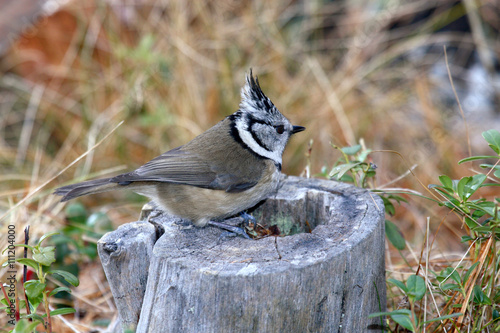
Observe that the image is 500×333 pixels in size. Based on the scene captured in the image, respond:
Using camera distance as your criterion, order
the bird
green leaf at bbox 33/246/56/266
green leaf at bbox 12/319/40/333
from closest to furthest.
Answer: green leaf at bbox 12/319/40/333, green leaf at bbox 33/246/56/266, the bird

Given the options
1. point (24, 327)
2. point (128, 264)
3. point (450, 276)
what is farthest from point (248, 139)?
point (24, 327)

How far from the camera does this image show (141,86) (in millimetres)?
4949

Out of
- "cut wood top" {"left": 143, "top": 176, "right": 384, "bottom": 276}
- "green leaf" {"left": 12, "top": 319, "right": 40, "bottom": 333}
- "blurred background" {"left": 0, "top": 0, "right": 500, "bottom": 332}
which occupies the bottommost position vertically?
"green leaf" {"left": 12, "top": 319, "right": 40, "bottom": 333}

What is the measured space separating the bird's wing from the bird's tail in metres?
0.05

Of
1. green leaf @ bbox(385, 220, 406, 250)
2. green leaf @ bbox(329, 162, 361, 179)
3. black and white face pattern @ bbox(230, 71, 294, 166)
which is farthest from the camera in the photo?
black and white face pattern @ bbox(230, 71, 294, 166)

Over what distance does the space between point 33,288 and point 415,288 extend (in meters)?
1.53

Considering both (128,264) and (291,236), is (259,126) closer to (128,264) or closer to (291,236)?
(291,236)

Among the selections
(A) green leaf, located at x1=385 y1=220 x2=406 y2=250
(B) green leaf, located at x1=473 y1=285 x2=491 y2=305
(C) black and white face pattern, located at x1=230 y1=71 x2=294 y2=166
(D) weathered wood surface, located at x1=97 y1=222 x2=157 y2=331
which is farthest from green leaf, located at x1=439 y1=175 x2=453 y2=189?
(D) weathered wood surface, located at x1=97 y1=222 x2=157 y2=331

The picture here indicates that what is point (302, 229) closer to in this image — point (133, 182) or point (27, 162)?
point (133, 182)

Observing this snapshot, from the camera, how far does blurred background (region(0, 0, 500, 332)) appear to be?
5227mm

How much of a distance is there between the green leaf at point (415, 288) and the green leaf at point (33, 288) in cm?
148

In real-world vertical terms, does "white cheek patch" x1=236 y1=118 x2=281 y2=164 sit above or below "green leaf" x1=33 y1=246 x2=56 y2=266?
above

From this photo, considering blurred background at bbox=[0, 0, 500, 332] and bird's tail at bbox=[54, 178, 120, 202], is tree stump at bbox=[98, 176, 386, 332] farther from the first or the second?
blurred background at bbox=[0, 0, 500, 332]

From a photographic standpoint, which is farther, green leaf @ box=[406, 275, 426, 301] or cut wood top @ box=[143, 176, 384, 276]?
cut wood top @ box=[143, 176, 384, 276]
